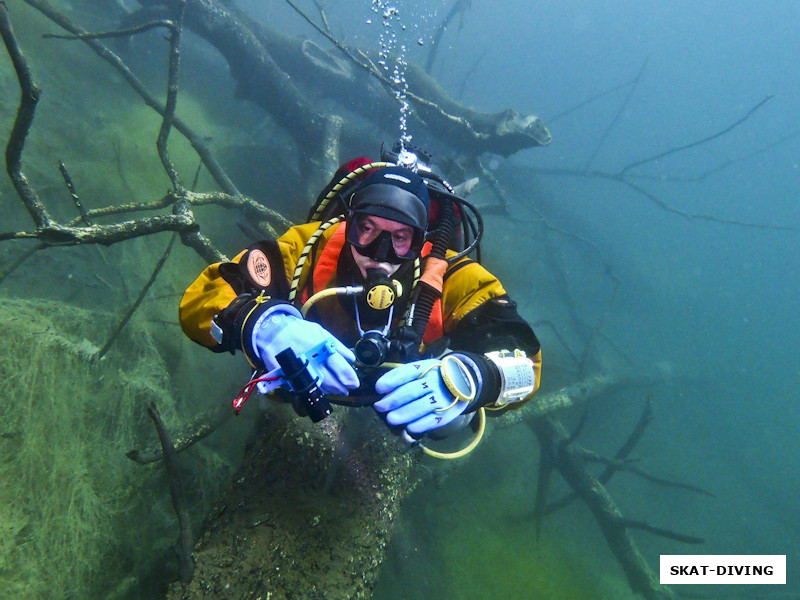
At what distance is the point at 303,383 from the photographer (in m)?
1.71

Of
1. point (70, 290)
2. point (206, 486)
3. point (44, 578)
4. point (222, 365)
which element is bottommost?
point (222, 365)

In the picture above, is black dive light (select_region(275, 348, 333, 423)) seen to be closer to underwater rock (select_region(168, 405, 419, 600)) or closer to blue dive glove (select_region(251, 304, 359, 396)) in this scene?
blue dive glove (select_region(251, 304, 359, 396))

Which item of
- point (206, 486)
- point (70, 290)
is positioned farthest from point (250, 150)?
point (206, 486)

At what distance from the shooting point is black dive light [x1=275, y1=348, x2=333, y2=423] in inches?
67.1

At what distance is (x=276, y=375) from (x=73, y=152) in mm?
7461

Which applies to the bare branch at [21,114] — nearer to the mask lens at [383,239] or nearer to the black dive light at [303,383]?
the mask lens at [383,239]

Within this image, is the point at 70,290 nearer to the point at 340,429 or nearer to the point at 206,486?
the point at 206,486

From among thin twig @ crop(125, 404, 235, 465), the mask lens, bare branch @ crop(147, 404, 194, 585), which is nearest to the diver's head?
the mask lens

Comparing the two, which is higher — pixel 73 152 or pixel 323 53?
pixel 323 53

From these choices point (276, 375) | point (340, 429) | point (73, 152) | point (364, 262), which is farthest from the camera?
point (73, 152)

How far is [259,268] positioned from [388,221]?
908 millimetres

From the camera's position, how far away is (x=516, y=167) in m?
21.5

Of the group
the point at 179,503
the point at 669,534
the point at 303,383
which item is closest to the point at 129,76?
the point at 179,503

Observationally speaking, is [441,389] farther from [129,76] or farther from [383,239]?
[129,76]
